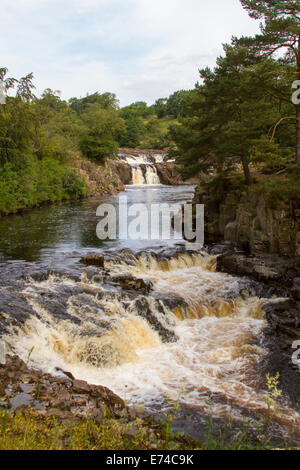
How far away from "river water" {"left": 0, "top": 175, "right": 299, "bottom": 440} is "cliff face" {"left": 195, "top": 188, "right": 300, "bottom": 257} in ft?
7.06

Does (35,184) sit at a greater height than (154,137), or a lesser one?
lesser

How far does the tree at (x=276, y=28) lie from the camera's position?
44.6ft

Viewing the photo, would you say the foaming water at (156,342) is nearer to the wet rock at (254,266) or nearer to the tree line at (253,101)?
the wet rock at (254,266)

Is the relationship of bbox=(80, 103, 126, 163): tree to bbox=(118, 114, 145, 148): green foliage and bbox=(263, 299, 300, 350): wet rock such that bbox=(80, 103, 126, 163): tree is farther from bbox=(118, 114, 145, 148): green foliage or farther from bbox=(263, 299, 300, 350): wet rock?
bbox=(263, 299, 300, 350): wet rock

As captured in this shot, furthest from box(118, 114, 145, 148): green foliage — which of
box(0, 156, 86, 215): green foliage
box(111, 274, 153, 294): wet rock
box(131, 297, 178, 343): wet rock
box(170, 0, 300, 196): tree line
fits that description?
box(131, 297, 178, 343): wet rock

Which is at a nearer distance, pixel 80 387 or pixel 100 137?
pixel 80 387

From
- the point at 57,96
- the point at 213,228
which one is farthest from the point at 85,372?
the point at 57,96

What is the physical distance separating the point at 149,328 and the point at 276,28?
12064 millimetres

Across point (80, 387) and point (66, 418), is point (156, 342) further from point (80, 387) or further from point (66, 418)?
point (66, 418)

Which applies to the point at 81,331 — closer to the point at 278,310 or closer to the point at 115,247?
the point at 278,310

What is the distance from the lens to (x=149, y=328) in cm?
1055

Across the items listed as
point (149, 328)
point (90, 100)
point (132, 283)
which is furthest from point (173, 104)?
point (149, 328)

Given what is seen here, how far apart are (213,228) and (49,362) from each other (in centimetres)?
1408

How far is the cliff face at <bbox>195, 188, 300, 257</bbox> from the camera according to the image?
14375mm
